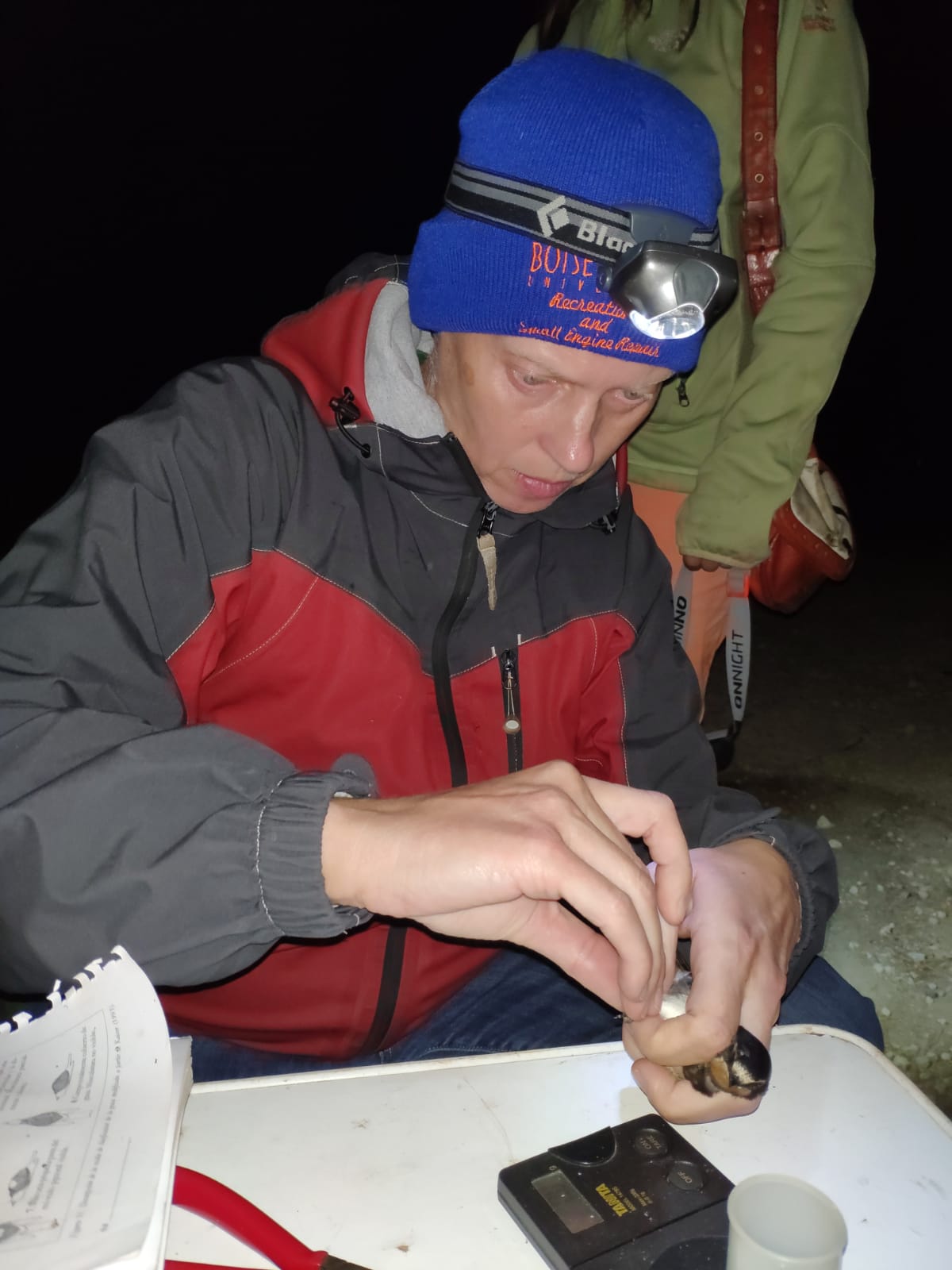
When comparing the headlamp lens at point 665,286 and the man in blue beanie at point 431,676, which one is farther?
the headlamp lens at point 665,286

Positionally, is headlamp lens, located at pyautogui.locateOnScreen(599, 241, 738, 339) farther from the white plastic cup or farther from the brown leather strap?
the white plastic cup

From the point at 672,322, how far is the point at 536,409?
6.5 inches

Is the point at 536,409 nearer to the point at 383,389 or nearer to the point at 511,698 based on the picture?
the point at 383,389

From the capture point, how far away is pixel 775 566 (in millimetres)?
1909

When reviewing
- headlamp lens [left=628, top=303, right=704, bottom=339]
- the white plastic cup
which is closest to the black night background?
headlamp lens [left=628, top=303, right=704, bottom=339]

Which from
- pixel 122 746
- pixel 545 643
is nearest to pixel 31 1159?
pixel 122 746

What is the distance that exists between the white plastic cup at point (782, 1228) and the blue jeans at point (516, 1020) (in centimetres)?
47

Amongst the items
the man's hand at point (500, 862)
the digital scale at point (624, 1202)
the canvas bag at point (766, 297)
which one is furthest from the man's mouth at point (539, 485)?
the canvas bag at point (766, 297)

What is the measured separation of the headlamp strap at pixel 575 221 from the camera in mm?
1081

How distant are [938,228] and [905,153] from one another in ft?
1.78

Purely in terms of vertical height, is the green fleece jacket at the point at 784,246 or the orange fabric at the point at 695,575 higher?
the green fleece jacket at the point at 784,246

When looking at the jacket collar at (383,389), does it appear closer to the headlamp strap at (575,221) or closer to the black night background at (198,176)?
the headlamp strap at (575,221)

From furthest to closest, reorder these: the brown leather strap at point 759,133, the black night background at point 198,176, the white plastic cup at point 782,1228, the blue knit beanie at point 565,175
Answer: the black night background at point 198,176, the brown leather strap at point 759,133, the blue knit beanie at point 565,175, the white plastic cup at point 782,1228

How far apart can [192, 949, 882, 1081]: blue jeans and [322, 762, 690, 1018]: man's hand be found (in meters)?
0.27
